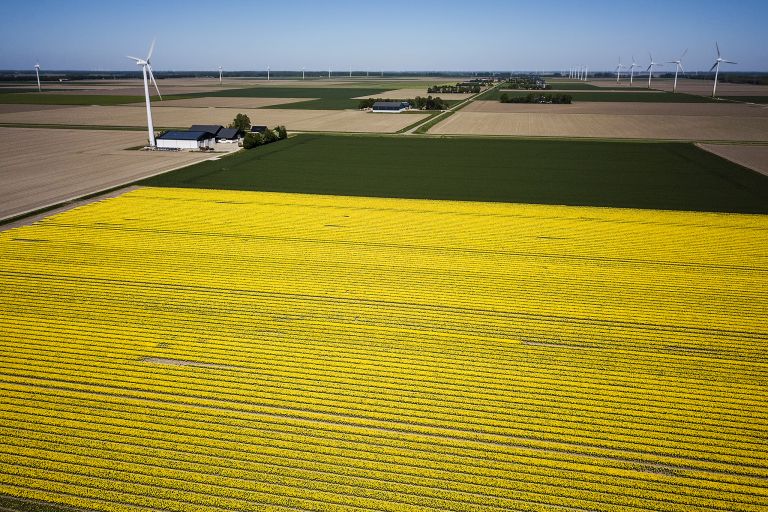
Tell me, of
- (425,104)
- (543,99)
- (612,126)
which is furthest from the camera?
(543,99)

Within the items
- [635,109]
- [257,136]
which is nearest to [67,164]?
[257,136]

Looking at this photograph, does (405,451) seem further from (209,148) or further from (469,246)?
(209,148)

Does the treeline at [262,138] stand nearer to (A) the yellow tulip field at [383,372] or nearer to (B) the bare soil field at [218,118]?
(B) the bare soil field at [218,118]

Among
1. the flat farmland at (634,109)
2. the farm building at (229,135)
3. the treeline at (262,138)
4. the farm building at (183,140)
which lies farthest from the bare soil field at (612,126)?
the farm building at (183,140)

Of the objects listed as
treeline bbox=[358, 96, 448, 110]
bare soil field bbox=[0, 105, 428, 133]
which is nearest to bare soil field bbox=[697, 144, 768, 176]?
bare soil field bbox=[0, 105, 428, 133]

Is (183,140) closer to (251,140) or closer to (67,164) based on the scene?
(251,140)

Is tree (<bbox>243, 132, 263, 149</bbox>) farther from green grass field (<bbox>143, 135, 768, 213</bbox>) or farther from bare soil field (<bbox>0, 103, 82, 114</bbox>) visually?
bare soil field (<bbox>0, 103, 82, 114</bbox>)
